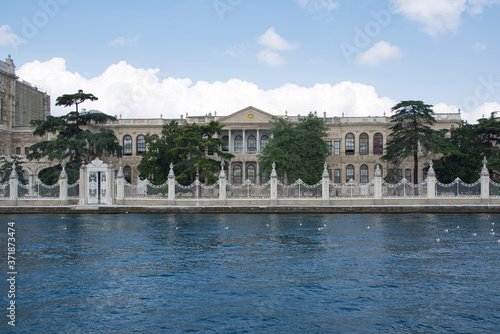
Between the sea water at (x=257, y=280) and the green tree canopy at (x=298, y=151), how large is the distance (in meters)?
20.1

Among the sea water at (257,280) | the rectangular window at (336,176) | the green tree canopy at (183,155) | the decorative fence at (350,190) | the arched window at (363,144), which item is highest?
the arched window at (363,144)

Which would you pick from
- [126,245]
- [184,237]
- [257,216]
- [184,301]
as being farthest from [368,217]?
[184,301]

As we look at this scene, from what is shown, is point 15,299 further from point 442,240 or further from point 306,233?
point 442,240

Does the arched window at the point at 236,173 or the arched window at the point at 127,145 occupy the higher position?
the arched window at the point at 127,145

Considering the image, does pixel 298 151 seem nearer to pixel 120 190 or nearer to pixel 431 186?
pixel 431 186

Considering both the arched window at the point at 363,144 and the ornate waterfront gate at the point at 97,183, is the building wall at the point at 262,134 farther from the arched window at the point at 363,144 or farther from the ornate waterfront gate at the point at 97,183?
the ornate waterfront gate at the point at 97,183

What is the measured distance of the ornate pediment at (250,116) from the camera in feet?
174

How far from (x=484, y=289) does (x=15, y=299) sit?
→ 1056 cm

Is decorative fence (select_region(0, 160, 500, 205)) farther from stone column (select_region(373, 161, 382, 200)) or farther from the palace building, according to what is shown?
the palace building

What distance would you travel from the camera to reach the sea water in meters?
9.73

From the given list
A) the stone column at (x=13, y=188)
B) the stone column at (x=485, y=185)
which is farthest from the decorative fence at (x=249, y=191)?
the stone column at (x=13, y=188)

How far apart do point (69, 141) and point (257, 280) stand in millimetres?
28730

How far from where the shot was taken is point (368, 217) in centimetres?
2694

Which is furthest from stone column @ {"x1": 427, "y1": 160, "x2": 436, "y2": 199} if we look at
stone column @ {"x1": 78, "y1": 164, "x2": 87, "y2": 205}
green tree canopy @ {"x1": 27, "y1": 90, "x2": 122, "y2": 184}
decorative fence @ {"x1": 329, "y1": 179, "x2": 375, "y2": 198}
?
green tree canopy @ {"x1": 27, "y1": 90, "x2": 122, "y2": 184}
